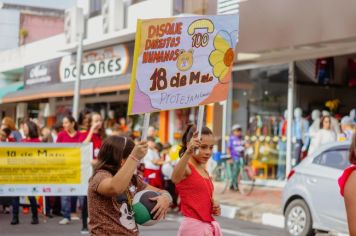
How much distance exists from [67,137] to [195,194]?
6947 millimetres

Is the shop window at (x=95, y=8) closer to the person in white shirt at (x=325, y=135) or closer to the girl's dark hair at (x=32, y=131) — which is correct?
the person in white shirt at (x=325, y=135)

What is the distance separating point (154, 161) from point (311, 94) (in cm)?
557

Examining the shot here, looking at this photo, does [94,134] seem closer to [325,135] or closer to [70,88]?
[325,135]

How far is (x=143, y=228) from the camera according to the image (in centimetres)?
1072

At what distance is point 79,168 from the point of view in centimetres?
1127

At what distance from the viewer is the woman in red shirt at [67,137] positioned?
36.5 feet

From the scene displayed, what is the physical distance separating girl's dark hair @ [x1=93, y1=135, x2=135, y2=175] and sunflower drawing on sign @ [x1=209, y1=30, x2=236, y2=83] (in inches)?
36.5

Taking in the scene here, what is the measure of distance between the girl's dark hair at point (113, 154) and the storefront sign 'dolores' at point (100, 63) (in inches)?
706

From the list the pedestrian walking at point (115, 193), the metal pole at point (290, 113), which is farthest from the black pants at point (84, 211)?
the metal pole at point (290, 113)

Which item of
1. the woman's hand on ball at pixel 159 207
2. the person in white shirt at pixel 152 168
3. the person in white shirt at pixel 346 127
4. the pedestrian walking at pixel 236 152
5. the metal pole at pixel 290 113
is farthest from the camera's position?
the metal pole at pixel 290 113

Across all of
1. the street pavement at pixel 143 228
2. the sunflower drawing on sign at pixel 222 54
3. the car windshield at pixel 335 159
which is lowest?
the street pavement at pixel 143 228

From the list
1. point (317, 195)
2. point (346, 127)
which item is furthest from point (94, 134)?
point (346, 127)

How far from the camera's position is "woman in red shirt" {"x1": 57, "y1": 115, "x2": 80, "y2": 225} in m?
11.1

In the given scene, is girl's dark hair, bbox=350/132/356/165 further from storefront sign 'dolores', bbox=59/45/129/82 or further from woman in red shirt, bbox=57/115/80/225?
storefront sign 'dolores', bbox=59/45/129/82
